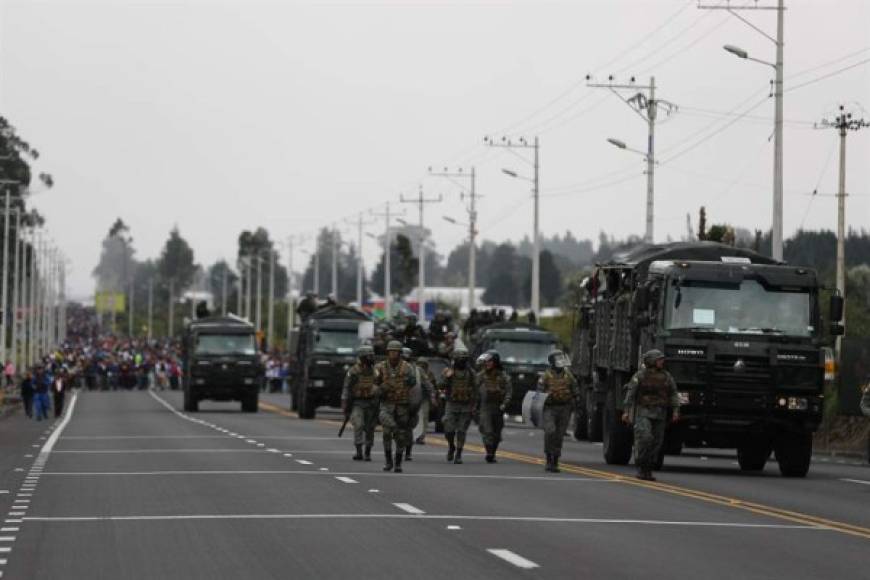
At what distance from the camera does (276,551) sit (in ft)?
55.0

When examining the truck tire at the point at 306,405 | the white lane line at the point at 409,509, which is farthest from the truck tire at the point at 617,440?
the truck tire at the point at 306,405

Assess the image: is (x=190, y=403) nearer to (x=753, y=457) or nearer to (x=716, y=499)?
(x=753, y=457)

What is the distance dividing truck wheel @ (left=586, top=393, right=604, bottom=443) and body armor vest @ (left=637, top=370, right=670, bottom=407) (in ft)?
38.1

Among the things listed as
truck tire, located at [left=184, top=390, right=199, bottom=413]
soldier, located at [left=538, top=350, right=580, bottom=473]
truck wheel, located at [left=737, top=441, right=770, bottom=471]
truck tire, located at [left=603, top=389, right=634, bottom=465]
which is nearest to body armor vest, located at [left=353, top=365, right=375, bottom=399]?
soldier, located at [left=538, top=350, right=580, bottom=473]

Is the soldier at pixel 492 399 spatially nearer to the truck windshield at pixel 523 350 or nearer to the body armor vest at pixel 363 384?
the body armor vest at pixel 363 384

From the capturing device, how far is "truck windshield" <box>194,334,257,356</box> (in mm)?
70062

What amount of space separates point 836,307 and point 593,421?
502 inches

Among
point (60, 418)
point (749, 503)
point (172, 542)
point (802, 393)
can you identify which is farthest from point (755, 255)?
point (60, 418)

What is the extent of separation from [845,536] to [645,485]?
26.1 ft

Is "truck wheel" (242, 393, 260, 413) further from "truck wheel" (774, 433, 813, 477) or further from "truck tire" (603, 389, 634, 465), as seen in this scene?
"truck wheel" (774, 433, 813, 477)

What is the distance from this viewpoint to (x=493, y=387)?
32.8m

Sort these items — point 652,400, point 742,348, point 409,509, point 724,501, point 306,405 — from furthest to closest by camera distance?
1. point 306,405
2. point 742,348
3. point 652,400
4. point 724,501
5. point 409,509

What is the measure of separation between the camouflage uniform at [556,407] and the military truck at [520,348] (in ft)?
93.1

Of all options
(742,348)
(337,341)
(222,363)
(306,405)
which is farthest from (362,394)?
(222,363)
